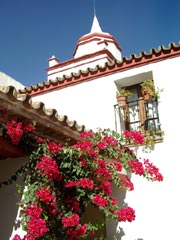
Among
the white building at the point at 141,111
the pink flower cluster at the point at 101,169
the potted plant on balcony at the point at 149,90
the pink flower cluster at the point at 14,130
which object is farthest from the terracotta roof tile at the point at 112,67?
the pink flower cluster at the point at 14,130

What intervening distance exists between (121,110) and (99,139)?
265 cm

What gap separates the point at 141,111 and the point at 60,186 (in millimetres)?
3910

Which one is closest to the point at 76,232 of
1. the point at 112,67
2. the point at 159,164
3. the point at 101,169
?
the point at 101,169

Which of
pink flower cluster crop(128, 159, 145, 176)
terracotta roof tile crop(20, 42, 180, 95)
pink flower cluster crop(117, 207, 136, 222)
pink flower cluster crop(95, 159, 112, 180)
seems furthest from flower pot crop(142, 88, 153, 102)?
pink flower cluster crop(117, 207, 136, 222)

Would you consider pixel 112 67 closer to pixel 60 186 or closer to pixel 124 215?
pixel 124 215

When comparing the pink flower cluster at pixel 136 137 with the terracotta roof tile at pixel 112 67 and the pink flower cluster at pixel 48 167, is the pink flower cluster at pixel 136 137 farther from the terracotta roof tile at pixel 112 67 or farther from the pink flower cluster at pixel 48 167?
the terracotta roof tile at pixel 112 67

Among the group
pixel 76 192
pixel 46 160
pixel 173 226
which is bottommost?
pixel 173 226

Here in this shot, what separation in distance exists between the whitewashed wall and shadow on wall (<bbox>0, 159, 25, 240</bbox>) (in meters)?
3.42

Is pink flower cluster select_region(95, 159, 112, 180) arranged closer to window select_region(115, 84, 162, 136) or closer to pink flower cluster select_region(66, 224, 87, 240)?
pink flower cluster select_region(66, 224, 87, 240)

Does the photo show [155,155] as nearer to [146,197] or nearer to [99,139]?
[146,197]

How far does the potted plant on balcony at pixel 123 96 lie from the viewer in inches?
312

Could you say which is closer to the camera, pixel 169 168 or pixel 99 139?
pixel 99 139

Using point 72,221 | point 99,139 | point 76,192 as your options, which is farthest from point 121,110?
point 72,221

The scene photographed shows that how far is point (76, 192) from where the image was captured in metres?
4.75
